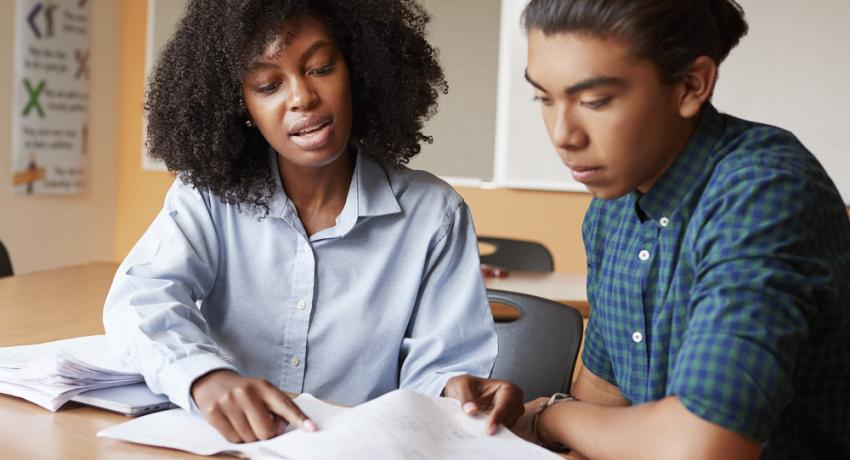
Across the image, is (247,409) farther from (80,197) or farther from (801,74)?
(80,197)

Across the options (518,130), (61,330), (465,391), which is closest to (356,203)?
(465,391)

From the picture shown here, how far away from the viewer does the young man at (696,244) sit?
0.99 m

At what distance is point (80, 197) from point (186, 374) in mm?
4215

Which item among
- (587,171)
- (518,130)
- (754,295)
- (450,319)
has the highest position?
(518,130)

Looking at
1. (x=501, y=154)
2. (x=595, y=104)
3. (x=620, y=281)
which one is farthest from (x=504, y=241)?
(x=595, y=104)

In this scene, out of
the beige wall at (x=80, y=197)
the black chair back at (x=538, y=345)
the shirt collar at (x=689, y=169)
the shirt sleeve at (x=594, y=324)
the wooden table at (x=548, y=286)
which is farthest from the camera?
the beige wall at (x=80, y=197)

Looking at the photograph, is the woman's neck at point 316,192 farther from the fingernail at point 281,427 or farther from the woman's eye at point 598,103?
the woman's eye at point 598,103

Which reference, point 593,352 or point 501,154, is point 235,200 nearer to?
point 593,352

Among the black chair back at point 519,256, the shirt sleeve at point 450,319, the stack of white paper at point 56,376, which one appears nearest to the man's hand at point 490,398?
the shirt sleeve at point 450,319

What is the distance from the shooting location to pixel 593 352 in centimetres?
146

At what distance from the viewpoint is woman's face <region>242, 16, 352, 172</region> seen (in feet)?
4.98

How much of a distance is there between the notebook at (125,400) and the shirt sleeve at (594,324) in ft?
2.06

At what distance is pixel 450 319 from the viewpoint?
5.17 feet

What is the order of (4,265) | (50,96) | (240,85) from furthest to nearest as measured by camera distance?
(50,96)
(4,265)
(240,85)
